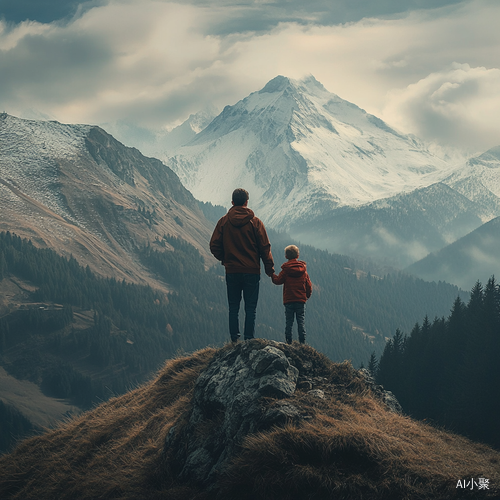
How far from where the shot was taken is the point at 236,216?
55.5 ft

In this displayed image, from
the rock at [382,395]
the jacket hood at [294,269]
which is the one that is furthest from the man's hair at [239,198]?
the rock at [382,395]

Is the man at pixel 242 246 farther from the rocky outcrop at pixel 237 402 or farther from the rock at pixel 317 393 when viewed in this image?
the rock at pixel 317 393

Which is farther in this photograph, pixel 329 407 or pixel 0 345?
pixel 0 345

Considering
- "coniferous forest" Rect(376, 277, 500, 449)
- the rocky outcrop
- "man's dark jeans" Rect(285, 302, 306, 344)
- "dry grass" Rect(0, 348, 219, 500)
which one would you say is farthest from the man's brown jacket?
"coniferous forest" Rect(376, 277, 500, 449)

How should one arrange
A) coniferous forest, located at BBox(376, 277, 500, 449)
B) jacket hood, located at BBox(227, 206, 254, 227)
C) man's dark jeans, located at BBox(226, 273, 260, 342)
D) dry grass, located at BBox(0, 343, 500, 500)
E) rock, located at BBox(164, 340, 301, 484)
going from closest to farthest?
1. dry grass, located at BBox(0, 343, 500, 500)
2. rock, located at BBox(164, 340, 301, 484)
3. jacket hood, located at BBox(227, 206, 254, 227)
4. man's dark jeans, located at BBox(226, 273, 260, 342)
5. coniferous forest, located at BBox(376, 277, 500, 449)

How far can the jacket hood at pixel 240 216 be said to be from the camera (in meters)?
16.9

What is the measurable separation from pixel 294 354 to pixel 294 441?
4.04m

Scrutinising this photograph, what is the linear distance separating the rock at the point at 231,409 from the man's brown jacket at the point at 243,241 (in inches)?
99.9

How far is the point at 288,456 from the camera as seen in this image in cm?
1214

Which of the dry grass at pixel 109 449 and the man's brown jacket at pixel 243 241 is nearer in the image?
the dry grass at pixel 109 449

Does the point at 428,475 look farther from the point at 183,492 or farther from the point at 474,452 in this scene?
the point at 183,492

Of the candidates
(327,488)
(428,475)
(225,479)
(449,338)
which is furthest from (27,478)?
(449,338)

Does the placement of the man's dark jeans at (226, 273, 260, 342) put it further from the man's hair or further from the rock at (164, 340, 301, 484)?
the man's hair

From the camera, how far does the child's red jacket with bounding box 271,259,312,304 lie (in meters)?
18.0
